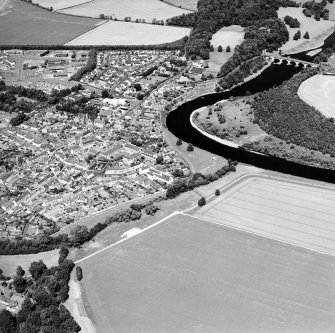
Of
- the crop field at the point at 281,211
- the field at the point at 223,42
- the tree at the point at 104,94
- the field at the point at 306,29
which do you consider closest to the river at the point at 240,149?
the crop field at the point at 281,211

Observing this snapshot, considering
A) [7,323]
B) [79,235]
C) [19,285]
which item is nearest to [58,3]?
[79,235]

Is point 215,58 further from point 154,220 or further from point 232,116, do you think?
point 154,220

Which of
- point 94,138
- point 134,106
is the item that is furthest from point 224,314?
point 134,106

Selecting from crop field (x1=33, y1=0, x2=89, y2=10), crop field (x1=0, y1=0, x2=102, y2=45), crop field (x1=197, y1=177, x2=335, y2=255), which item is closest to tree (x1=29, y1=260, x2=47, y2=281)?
crop field (x1=197, y1=177, x2=335, y2=255)

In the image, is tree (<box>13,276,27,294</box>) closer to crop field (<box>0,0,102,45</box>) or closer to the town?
the town

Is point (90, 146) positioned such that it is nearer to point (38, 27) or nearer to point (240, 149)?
point (240, 149)

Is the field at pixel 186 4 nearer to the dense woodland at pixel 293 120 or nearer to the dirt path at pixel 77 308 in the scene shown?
the dense woodland at pixel 293 120
